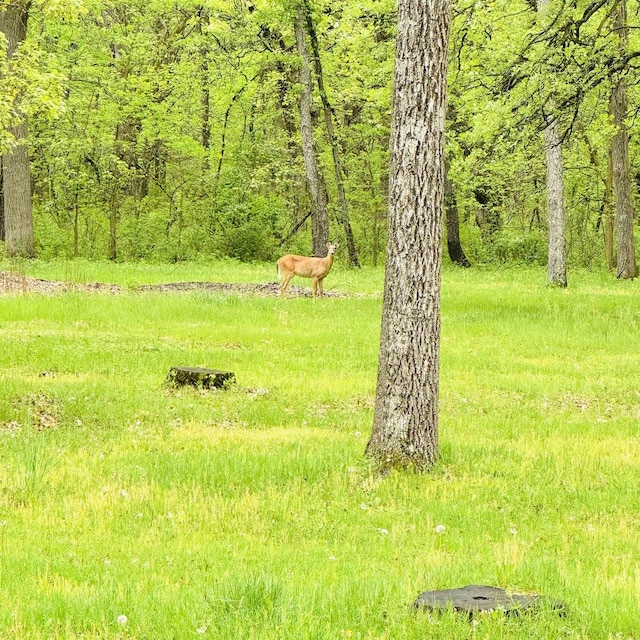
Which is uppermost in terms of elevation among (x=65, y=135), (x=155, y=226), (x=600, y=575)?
(x=65, y=135)

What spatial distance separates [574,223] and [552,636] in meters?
42.4

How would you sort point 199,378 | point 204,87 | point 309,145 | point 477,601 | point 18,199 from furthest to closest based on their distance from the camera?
point 204,87
point 309,145
point 18,199
point 199,378
point 477,601

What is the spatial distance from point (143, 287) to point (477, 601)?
21355 mm

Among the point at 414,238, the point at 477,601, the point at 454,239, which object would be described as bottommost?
the point at 477,601

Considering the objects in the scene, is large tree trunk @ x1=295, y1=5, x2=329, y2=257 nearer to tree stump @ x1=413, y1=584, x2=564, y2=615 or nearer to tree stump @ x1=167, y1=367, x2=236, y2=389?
tree stump @ x1=167, y1=367, x2=236, y2=389

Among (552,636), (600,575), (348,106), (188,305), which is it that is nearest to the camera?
(552,636)

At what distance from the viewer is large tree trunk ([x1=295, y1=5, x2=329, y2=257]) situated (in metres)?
31.9

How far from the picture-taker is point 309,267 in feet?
76.4

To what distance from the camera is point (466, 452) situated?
29.8 ft

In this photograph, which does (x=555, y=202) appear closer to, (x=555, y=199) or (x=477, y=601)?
(x=555, y=199)

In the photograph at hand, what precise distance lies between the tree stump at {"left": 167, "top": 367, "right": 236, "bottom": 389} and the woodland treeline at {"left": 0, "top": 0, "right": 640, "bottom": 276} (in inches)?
635

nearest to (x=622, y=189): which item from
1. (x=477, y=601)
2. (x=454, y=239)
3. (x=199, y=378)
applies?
(x=454, y=239)

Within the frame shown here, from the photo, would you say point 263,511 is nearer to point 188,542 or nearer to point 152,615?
point 188,542

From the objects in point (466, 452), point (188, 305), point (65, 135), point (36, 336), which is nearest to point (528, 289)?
point (188, 305)
